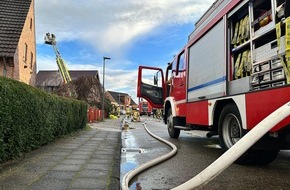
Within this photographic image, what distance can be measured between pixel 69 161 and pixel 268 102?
3.84m

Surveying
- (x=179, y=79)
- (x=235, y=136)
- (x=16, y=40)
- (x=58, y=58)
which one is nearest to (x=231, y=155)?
(x=235, y=136)

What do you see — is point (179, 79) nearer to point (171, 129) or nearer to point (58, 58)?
point (171, 129)

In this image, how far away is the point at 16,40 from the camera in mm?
17922

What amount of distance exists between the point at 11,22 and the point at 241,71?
16.9m

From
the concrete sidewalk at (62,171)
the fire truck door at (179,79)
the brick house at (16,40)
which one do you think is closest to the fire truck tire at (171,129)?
the fire truck door at (179,79)

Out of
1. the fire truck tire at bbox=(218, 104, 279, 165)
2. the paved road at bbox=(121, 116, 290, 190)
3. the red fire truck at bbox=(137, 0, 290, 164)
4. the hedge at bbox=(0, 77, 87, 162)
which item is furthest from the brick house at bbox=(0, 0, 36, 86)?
the fire truck tire at bbox=(218, 104, 279, 165)

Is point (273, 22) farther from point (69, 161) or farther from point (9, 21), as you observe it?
point (9, 21)

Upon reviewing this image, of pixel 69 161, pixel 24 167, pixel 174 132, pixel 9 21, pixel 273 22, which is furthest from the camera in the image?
pixel 9 21

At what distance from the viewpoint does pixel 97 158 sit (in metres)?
6.81

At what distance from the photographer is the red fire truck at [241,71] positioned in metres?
4.71

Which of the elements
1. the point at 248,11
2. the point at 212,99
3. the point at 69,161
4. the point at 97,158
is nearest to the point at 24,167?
the point at 69,161

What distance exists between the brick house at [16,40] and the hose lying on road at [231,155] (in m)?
16.1

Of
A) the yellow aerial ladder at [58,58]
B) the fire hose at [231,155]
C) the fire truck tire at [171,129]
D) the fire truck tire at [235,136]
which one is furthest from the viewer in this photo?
the yellow aerial ladder at [58,58]

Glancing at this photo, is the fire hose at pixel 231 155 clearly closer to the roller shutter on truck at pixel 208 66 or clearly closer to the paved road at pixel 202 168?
the paved road at pixel 202 168
